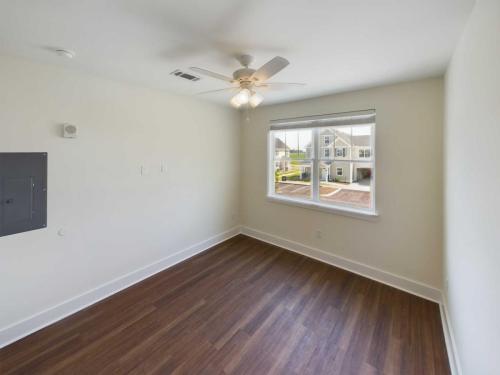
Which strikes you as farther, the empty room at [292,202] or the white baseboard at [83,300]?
the white baseboard at [83,300]

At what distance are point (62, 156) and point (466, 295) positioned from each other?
11.2 ft

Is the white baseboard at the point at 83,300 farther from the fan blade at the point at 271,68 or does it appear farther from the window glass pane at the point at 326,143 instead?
the fan blade at the point at 271,68

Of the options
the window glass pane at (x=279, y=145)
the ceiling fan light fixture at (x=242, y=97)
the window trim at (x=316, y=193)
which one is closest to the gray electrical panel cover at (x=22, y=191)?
the ceiling fan light fixture at (x=242, y=97)

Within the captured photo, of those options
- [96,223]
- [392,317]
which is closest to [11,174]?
[96,223]

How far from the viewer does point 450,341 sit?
176cm

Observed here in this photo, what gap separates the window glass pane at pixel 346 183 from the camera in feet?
9.45

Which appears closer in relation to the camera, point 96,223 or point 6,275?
point 6,275

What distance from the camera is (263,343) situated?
184cm

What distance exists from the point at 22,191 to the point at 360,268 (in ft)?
12.2

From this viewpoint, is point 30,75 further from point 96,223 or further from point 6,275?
point 6,275

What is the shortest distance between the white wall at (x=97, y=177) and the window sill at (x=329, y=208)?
1303 mm

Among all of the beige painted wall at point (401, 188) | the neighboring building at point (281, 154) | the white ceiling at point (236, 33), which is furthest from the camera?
the neighboring building at point (281, 154)

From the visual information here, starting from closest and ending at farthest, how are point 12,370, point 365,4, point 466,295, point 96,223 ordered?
point 365,4 → point 466,295 → point 12,370 → point 96,223

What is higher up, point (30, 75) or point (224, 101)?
point (224, 101)
